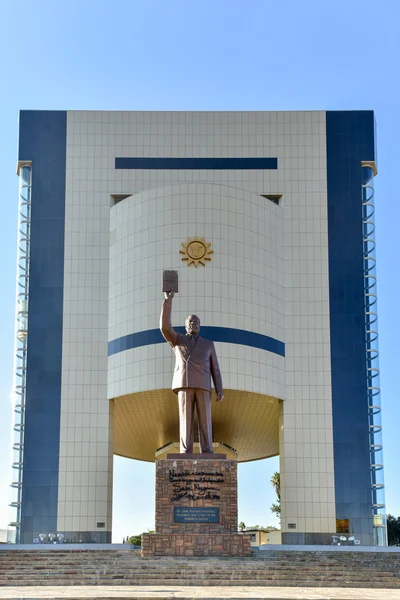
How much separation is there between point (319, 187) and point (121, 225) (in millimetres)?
8907

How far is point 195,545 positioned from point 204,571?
312 centimetres

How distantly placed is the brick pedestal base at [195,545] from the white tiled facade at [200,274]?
12941 millimetres

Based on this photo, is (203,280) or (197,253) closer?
(203,280)

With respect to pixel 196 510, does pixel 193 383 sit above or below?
above

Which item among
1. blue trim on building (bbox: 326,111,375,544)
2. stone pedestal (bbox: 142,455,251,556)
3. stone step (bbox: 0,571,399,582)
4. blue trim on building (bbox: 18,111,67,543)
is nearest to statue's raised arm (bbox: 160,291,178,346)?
stone pedestal (bbox: 142,455,251,556)

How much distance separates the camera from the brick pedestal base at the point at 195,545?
27.6m

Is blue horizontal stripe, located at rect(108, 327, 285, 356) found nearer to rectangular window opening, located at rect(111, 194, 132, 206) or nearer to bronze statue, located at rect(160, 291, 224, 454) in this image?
rectangular window opening, located at rect(111, 194, 132, 206)

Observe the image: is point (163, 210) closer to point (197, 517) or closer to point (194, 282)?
point (194, 282)

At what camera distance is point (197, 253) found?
41.2m

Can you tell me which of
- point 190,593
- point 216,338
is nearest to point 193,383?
point 190,593

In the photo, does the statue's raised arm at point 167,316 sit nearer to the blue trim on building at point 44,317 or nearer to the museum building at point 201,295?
the museum building at point 201,295

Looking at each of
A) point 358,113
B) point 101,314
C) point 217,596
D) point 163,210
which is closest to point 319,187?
point 358,113

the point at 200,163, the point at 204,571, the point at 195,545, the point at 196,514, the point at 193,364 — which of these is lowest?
the point at 204,571

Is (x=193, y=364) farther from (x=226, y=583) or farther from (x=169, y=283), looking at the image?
(x=226, y=583)
